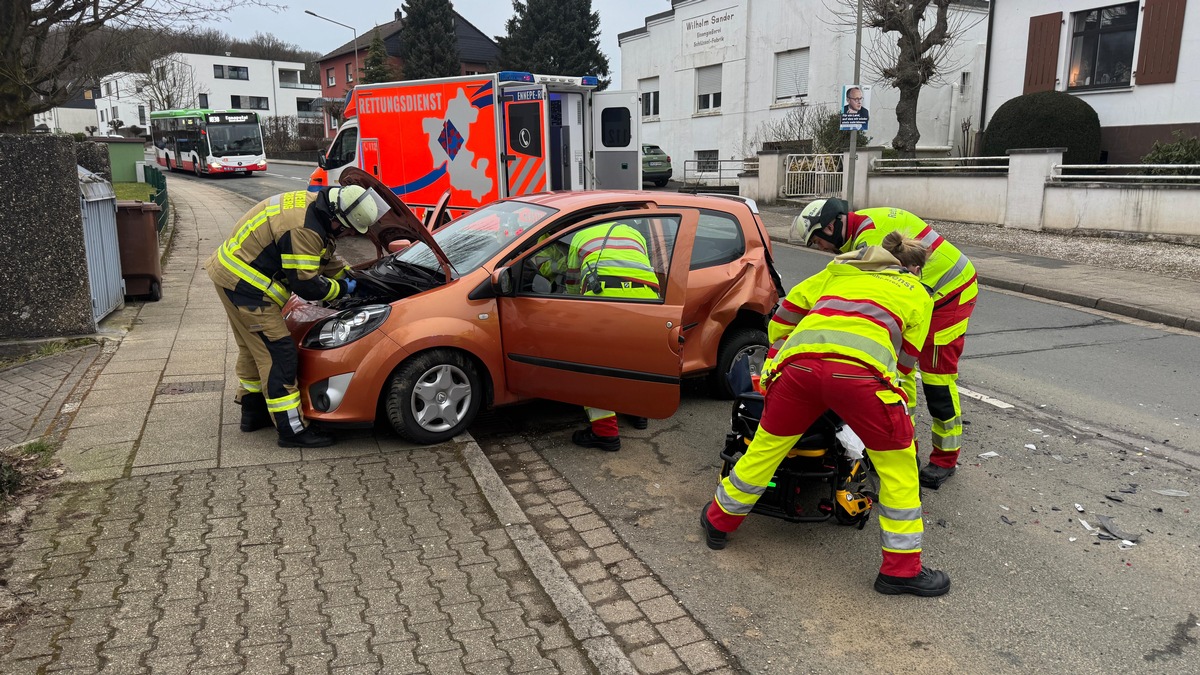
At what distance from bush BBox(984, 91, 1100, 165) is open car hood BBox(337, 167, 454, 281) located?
56.1ft

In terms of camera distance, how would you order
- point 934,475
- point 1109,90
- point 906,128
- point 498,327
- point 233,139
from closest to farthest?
1. point 934,475
2. point 498,327
3. point 1109,90
4. point 906,128
5. point 233,139

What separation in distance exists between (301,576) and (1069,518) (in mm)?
3775

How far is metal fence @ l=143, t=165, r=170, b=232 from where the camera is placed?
14.4m

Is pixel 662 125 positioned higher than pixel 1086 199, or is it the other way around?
pixel 662 125

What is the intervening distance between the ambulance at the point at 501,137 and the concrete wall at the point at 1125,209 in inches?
335

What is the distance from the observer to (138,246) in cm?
885

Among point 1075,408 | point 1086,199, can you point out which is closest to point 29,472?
point 1075,408

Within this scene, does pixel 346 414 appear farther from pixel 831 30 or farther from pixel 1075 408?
pixel 831 30

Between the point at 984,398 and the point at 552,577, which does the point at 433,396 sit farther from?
the point at 984,398

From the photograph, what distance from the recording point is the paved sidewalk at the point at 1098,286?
377 inches

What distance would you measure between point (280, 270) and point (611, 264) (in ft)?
6.47

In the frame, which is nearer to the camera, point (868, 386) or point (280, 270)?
point (868, 386)

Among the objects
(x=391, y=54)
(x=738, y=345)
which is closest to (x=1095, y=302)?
(x=738, y=345)

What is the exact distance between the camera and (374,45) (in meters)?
51.7
